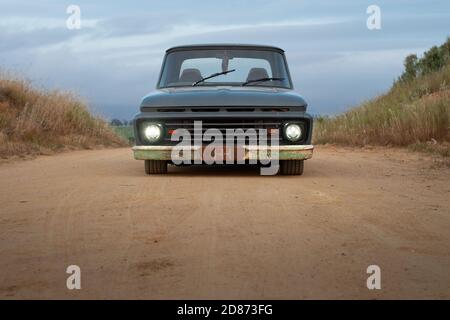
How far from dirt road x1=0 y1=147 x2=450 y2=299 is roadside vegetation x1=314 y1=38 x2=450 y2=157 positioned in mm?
5602

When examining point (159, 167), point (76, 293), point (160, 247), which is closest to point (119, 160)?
point (159, 167)

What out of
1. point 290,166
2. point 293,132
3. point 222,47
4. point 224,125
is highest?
point 222,47

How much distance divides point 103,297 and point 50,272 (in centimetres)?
61

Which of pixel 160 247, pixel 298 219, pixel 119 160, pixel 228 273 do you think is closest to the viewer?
pixel 228 273

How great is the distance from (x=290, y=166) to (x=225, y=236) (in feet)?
13.3

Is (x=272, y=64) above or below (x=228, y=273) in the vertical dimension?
above

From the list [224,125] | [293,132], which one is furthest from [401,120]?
[224,125]

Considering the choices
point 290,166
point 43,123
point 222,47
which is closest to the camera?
point 290,166

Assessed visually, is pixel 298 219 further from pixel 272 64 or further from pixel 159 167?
pixel 272 64

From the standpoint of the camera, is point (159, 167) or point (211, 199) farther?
point (159, 167)

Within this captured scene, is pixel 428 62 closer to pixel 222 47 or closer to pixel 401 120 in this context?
pixel 401 120

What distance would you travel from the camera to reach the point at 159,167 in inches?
354

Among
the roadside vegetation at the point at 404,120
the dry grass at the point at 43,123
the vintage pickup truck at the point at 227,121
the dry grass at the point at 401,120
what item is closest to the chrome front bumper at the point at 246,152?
the vintage pickup truck at the point at 227,121

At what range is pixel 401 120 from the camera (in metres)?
15.4
